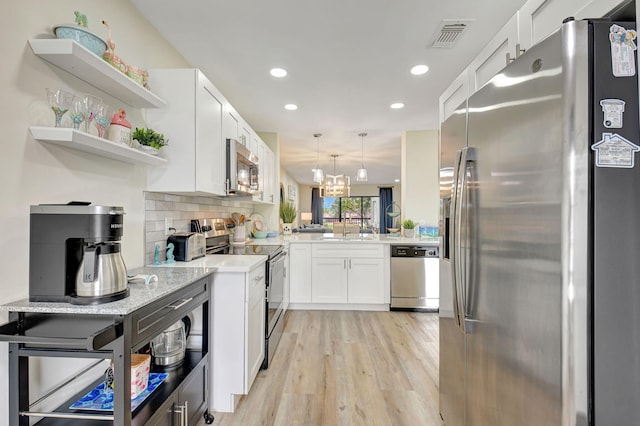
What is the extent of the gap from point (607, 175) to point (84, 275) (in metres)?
1.73

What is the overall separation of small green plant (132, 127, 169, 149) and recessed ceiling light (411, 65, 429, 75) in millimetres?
2236

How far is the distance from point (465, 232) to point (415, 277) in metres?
2.70

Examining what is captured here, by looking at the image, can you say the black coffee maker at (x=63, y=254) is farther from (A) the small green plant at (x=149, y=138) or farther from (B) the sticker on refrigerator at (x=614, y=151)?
(B) the sticker on refrigerator at (x=614, y=151)

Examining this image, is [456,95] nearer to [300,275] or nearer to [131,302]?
[131,302]

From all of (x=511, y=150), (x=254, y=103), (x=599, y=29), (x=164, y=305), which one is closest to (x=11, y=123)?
(x=164, y=305)

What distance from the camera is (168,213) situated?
2.15 meters

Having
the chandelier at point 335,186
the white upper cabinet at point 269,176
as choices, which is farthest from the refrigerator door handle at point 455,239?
the chandelier at point 335,186

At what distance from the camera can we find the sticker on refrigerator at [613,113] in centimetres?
77

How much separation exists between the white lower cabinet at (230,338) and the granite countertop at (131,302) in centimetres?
24

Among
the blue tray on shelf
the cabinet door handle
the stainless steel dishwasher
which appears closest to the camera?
the blue tray on shelf

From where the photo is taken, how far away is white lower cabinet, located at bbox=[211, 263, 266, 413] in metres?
1.83

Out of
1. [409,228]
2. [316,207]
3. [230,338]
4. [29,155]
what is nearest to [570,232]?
[230,338]

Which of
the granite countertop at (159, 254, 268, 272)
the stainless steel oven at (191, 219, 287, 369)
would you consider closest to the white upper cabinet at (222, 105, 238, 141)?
the stainless steel oven at (191, 219, 287, 369)

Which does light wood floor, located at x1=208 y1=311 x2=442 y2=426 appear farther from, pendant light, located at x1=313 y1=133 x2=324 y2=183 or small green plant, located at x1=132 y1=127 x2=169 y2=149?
pendant light, located at x1=313 y1=133 x2=324 y2=183
